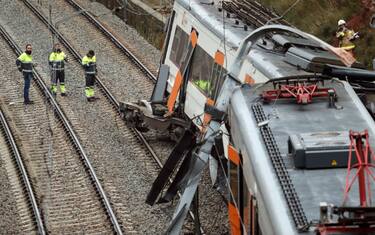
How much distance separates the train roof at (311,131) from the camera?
6660mm

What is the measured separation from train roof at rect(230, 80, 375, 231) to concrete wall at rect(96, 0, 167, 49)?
1707 centimetres

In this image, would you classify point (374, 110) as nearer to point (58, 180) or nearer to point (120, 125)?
point (58, 180)

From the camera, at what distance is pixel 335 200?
646 cm

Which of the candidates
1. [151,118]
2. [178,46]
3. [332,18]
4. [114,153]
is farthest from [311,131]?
[332,18]

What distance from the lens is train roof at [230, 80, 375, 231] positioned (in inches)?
262

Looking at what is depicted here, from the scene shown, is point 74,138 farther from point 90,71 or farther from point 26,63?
point 26,63

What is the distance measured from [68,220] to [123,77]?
8.49m

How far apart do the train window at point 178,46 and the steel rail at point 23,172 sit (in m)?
3.61

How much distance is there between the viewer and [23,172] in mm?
15219

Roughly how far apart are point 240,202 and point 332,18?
1535 centimetres

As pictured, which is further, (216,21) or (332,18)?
(332,18)

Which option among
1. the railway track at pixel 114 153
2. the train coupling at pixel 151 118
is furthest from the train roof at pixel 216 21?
the railway track at pixel 114 153

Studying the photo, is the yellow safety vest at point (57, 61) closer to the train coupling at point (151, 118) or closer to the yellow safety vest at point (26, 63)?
the yellow safety vest at point (26, 63)

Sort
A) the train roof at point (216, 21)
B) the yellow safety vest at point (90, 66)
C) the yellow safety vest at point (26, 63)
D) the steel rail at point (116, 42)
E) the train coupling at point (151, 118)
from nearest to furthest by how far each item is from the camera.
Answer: the train roof at point (216, 21) → the train coupling at point (151, 118) → the yellow safety vest at point (90, 66) → the yellow safety vest at point (26, 63) → the steel rail at point (116, 42)
